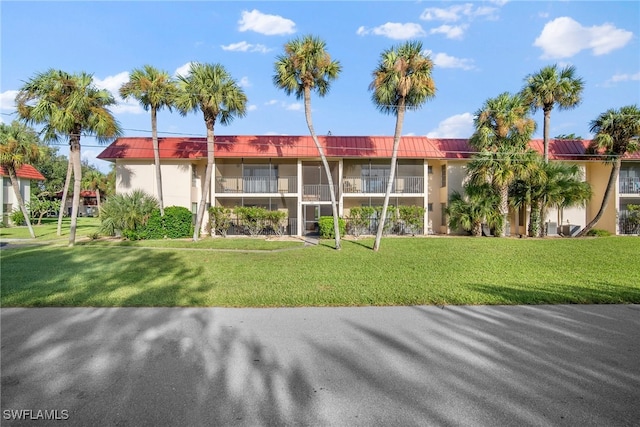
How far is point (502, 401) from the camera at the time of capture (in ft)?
10.4

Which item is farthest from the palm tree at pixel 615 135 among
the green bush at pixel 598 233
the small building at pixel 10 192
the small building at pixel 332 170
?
the small building at pixel 10 192

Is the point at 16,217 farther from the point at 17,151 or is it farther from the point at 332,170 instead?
the point at 332,170

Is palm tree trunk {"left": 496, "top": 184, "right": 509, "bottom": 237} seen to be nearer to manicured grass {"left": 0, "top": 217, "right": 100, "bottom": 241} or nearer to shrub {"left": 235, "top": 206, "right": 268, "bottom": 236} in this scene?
shrub {"left": 235, "top": 206, "right": 268, "bottom": 236}

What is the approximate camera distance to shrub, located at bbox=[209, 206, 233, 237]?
20.6 m

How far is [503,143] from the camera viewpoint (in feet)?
63.3

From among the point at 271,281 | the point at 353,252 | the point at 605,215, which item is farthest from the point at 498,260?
the point at 605,215

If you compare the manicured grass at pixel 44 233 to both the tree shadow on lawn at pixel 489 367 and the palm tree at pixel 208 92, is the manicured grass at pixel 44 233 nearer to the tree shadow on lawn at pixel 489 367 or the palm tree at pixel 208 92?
the palm tree at pixel 208 92

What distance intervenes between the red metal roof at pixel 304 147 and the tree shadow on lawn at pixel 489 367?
16.9 metres

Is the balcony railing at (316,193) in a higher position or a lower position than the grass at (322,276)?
higher

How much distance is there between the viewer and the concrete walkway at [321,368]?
2.97 meters

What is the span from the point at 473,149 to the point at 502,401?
21.1m

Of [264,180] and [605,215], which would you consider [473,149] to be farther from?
[264,180]

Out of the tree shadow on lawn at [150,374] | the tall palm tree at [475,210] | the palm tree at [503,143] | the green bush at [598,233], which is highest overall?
the palm tree at [503,143]

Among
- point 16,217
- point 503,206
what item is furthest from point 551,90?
point 16,217
